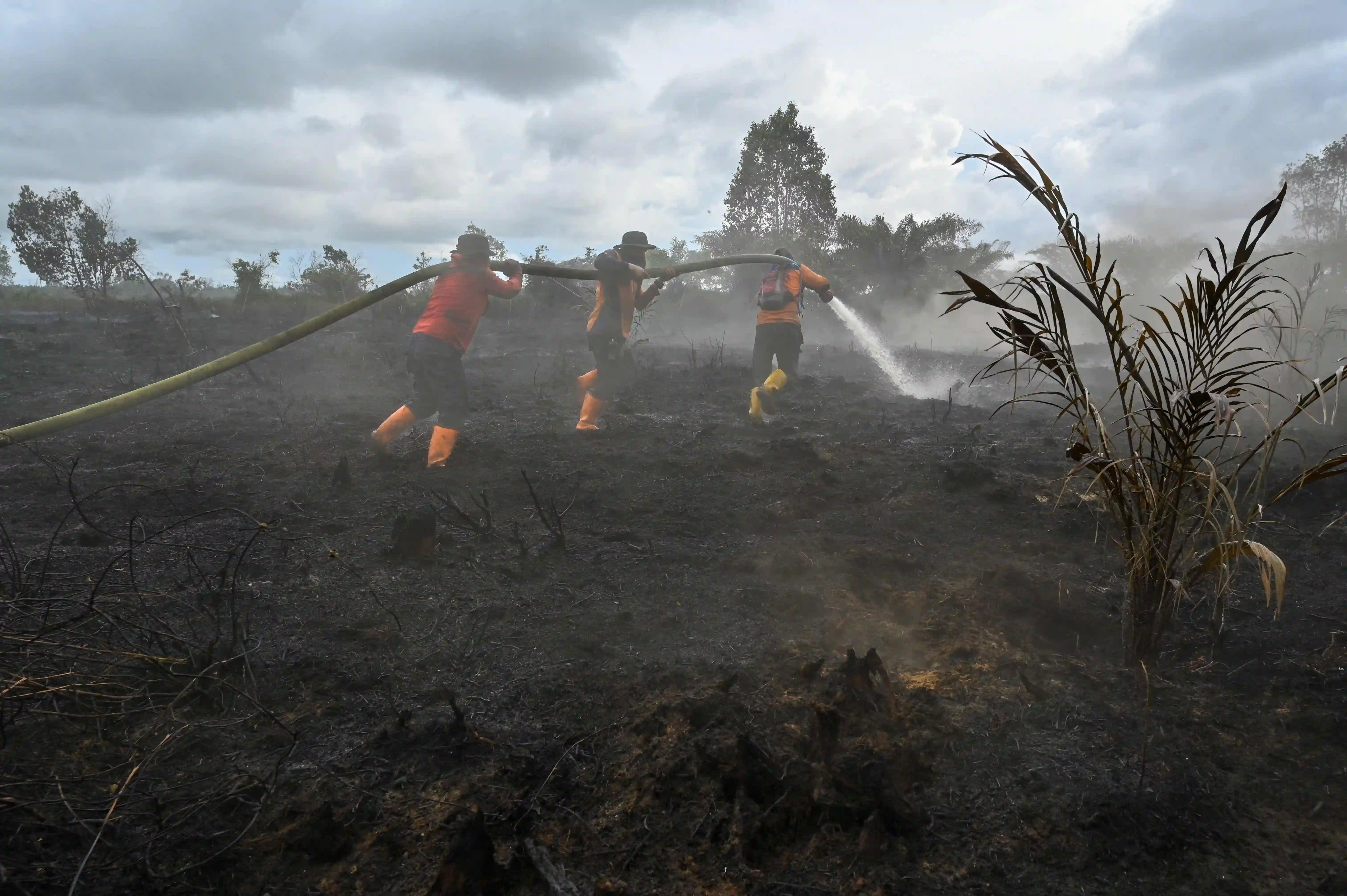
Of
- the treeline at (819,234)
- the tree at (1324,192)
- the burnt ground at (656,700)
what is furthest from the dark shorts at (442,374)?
the tree at (1324,192)

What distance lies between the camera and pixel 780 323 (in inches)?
316

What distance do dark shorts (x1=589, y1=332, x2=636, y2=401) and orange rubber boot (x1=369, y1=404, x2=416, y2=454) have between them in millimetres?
1847

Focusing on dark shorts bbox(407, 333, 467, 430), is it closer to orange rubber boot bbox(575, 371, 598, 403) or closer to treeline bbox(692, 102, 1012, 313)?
orange rubber boot bbox(575, 371, 598, 403)

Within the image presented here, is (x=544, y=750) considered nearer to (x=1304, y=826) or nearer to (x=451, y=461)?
(x=1304, y=826)

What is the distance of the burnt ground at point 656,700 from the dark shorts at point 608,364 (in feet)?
6.36

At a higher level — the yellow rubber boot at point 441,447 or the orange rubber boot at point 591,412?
the orange rubber boot at point 591,412

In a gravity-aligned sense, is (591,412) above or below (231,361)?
below

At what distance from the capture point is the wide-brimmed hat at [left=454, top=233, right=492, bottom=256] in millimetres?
6152

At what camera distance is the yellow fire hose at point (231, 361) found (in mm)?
4129

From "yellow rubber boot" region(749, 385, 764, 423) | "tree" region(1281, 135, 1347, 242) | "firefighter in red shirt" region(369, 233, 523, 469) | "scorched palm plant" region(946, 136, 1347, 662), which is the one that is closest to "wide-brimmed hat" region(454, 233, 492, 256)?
"firefighter in red shirt" region(369, 233, 523, 469)

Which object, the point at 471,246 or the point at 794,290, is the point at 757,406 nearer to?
the point at 794,290

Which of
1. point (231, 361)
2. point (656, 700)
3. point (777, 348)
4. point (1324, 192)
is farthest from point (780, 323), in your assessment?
point (1324, 192)

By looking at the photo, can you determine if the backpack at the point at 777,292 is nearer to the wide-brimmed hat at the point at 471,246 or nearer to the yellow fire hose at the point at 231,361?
the yellow fire hose at the point at 231,361

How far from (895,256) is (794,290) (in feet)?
42.0
